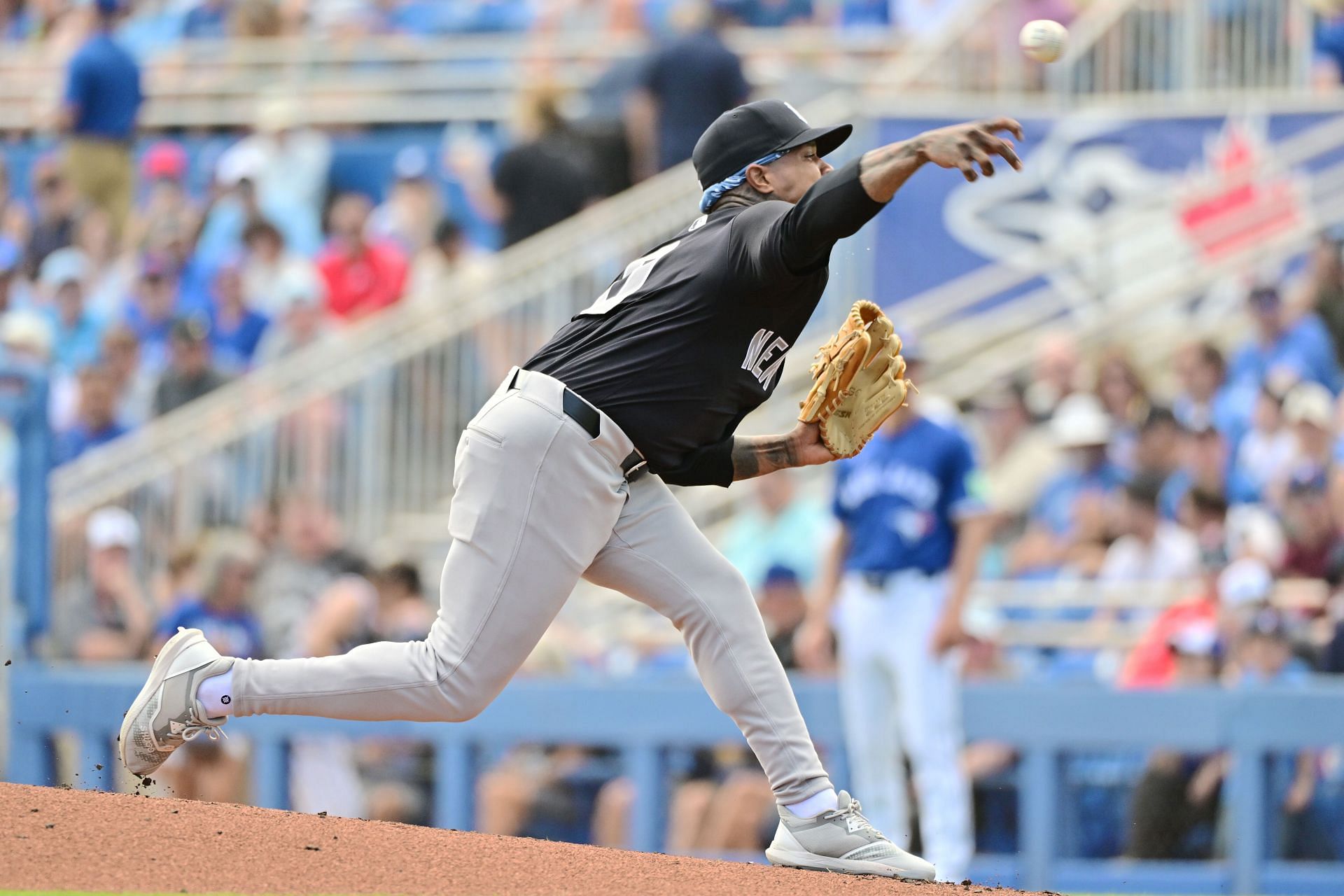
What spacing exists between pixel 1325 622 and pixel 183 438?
6.23 m

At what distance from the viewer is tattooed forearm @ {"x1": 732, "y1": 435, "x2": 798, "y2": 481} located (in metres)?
4.79

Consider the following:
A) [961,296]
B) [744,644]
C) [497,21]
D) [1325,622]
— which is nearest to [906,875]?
[744,644]

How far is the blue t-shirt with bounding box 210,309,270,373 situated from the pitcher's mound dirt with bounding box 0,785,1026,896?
7297 millimetres

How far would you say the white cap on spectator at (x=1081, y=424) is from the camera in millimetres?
9164

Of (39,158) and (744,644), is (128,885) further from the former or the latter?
(39,158)

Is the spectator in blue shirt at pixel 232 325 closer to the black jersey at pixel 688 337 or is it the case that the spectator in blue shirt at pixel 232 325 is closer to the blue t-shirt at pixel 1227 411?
the blue t-shirt at pixel 1227 411

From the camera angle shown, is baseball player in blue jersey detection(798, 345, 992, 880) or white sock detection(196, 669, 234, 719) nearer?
white sock detection(196, 669, 234, 719)

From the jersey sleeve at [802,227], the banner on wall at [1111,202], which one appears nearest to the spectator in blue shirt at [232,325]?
the banner on wall at [1111,202]

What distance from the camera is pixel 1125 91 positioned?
11.2 metres

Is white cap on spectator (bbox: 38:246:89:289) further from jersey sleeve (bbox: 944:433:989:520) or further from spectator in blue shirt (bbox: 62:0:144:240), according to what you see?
jersey sleeve (bbox: 944:433:989:520)

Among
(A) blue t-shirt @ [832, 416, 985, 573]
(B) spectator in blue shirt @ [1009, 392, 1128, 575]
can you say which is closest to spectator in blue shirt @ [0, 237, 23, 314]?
(B) spectator in blue shirt @ [1009, 392, 1128, 575]

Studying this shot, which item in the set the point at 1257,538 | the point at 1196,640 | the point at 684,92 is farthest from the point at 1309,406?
the point at 684,92

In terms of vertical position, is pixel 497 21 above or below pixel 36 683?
above

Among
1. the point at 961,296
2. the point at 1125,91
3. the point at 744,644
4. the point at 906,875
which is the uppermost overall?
the point at 1125,91
